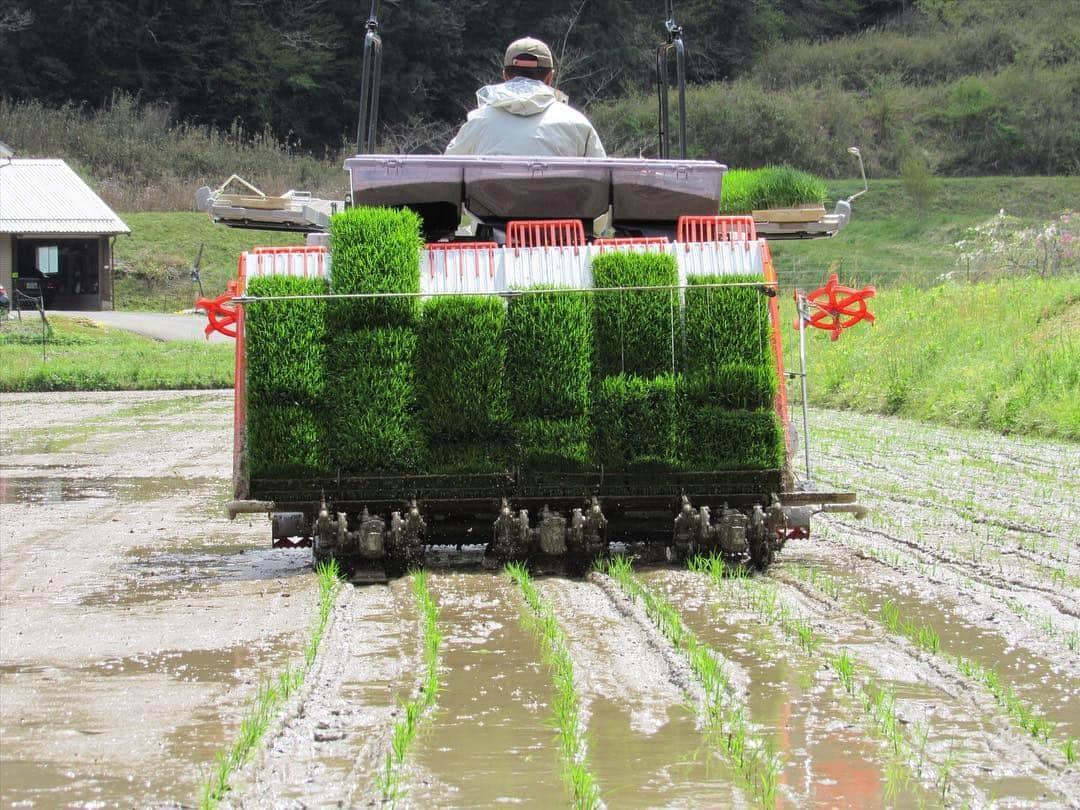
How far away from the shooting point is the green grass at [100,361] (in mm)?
26562

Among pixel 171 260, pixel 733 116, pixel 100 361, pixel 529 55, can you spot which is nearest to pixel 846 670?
pixel 529 55

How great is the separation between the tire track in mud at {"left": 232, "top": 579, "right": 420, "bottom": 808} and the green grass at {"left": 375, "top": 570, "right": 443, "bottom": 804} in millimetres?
42

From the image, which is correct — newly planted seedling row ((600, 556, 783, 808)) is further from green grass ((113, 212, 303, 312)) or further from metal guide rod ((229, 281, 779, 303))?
green grass ((113, 212, 303, 312))

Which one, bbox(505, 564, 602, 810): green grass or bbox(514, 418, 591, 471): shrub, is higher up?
bbox(514, 418, 591, 471): shrub

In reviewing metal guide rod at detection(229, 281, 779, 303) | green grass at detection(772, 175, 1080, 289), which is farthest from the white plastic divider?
green grass at detection(772, 175, 1080, 289)

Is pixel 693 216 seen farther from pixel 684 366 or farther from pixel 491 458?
pixel 491 458

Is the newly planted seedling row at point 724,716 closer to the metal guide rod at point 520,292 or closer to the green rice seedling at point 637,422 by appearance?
the green rice seedling at point 637,422

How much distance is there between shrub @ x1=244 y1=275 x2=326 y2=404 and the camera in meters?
7.93

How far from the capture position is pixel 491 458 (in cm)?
809

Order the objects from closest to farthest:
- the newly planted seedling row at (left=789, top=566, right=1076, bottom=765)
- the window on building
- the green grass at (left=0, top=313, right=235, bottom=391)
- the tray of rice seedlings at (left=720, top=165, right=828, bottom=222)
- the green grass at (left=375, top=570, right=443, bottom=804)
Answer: the green grass at (left=375, top=570, right=443, bottom=804)
the newly planted seedling row at (left=789, top=566, right=1076, bottom=765)
the tray of rice seedlings at (left=720, top=165, right=828, bottom=222)
the green grass at (left=0, top=313, right=235, bottom=391)
the window on building

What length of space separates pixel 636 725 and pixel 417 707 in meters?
0.79

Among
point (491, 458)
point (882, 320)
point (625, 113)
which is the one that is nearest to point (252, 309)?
point (491, 458)

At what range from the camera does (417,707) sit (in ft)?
17.6

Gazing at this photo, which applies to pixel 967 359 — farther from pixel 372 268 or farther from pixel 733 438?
pixel 372 268
